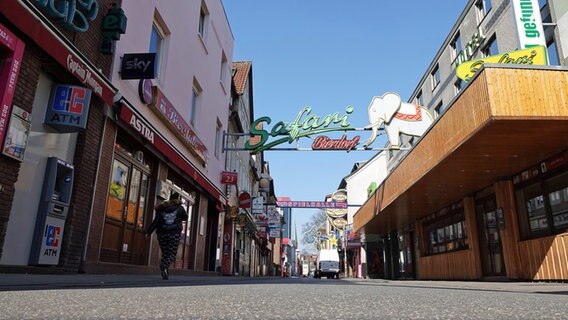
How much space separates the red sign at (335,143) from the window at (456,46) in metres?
7.35

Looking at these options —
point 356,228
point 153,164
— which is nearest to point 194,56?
point 153,164

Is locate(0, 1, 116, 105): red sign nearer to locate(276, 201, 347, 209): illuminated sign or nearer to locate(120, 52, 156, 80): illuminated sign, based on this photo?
locate(120, 52, 156, 80): illuminated sign

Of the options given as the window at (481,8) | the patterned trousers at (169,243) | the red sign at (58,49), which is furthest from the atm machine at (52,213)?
the window at (481,8)

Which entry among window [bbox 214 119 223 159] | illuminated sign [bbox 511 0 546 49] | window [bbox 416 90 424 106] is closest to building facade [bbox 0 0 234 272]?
window [bbox 214 119 223 159]

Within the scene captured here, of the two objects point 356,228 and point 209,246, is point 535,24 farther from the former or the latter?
point 356,228

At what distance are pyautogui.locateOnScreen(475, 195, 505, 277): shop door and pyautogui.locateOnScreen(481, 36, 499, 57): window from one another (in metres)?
7.36

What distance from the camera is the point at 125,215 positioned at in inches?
392

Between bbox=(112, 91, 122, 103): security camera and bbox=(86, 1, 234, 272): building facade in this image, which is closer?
bbox=(112, 91, 122, 103): security camera

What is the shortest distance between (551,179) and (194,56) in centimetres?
1156

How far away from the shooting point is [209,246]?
1850 cm

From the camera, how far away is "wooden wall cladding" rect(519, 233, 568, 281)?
9.96 m

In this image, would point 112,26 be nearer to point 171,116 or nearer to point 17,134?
point 17,134

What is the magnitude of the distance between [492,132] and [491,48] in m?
11.2

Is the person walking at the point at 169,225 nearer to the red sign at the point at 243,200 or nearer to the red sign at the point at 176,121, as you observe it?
the red sign at the point at 176,121
